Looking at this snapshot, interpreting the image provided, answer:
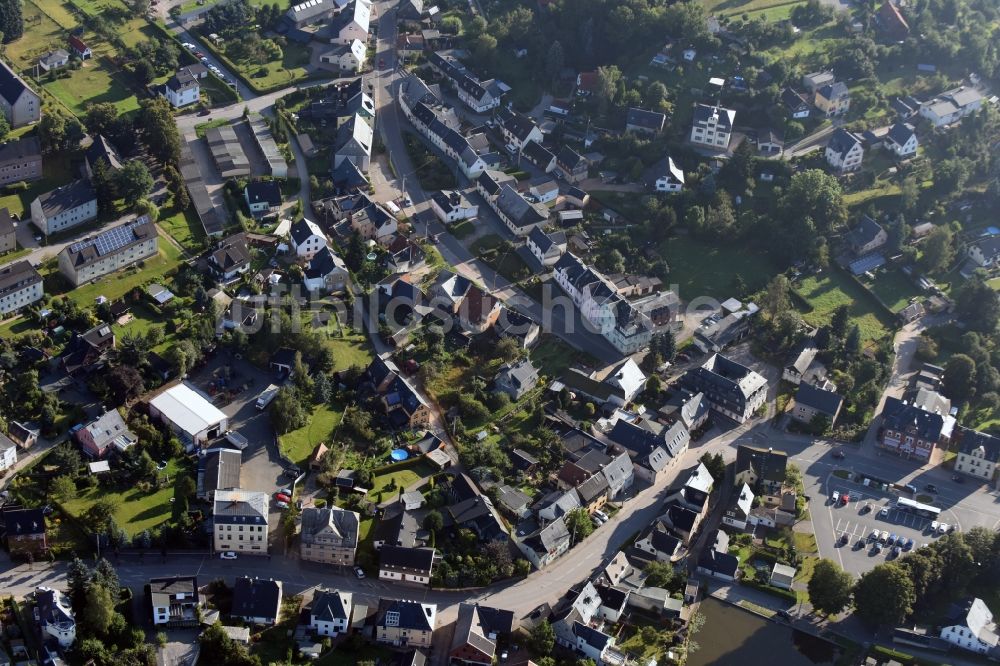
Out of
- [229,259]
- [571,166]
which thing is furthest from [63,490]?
[571,166]

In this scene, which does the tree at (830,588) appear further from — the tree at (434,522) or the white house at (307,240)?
the white house at (307,240)

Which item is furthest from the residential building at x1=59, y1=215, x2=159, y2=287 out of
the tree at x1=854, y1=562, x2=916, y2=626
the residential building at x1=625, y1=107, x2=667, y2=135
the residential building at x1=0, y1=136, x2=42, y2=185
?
the tree at x1=854, y1=562, x2=916, y2=626

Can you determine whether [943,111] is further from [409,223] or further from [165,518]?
[165,518]

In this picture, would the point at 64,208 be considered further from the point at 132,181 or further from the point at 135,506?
the point at 135,506

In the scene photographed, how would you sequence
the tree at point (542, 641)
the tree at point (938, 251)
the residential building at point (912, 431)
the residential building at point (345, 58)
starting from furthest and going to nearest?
the residential building at point (345, 58) < the tree at point (938, 251) < the residential building at point (912, 431) < the tree at point (542, 641)

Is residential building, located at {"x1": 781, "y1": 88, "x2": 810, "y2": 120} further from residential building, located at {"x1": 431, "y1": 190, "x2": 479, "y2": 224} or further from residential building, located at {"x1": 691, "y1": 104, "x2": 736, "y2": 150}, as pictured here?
residential building, located at {"x1": 431, "y1": 190, "x2": 479, "y2": 224}

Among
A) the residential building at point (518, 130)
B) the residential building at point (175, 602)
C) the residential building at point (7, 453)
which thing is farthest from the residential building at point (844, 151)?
the residential building at point (7, 453)

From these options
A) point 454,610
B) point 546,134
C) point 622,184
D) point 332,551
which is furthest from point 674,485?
point 546,134
